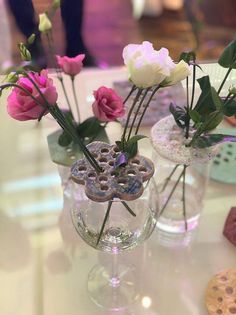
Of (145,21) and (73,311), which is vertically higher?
(73,311)

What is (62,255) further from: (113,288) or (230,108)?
(230,108)

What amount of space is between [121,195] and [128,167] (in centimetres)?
5

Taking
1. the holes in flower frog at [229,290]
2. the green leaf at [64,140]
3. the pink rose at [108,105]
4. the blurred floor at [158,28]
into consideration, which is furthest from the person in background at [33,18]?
the blurred floor at [158,28]

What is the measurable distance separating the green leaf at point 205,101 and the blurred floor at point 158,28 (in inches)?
58.5

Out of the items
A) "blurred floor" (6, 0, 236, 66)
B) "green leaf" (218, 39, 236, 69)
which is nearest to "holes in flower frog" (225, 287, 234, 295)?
"green leaf" (218, 39, 236, 69)

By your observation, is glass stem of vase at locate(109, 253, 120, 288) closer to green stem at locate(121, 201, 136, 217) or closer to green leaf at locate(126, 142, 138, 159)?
green stem at locate(121, 201, 136, 217)

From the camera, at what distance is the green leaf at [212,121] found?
0.71 m

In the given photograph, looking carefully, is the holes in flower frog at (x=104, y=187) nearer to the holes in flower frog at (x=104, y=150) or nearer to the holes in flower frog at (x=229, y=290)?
the holes in flower frog at (x=104, y=150)

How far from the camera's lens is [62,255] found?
842 millimetres


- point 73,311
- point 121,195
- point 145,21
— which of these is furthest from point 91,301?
point 145,21

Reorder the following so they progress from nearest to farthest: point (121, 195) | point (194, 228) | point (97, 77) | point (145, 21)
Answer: point (121, 195) → point (194, 228) → point (97, 77) → point (145, 21)

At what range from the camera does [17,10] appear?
41.8 inches

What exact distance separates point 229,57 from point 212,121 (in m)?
0.09

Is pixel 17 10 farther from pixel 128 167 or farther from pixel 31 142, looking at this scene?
pixel 128 167
